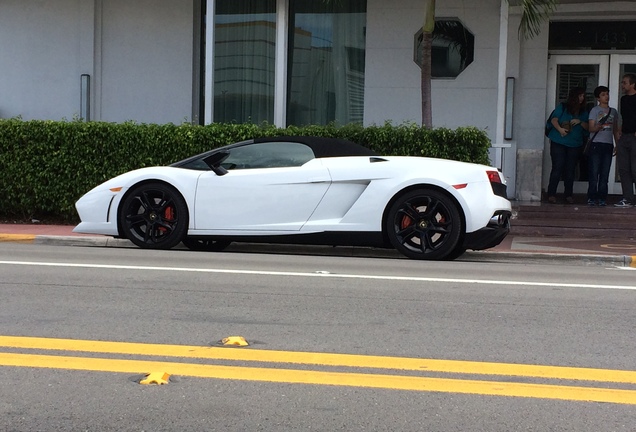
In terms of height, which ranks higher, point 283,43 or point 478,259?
point 283,43

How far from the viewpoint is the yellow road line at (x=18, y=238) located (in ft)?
38.0

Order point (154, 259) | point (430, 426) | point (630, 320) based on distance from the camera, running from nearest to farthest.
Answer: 1. point (430, 426)
2. point (630, 320)
3. point (154, 259)

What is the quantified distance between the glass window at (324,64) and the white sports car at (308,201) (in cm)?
575

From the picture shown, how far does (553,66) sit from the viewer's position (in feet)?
51.3

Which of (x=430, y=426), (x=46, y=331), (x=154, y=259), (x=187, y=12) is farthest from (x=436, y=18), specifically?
(x=430, y=426)

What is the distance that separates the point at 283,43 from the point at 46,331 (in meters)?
10.5

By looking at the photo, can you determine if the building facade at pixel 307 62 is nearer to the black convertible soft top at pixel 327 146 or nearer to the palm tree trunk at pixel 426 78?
the palm tree trunk at pixel 426 78

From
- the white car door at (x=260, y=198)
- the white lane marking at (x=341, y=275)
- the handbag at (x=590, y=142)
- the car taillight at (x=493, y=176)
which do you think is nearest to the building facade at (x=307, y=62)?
the handbag at (x=590, y=142)

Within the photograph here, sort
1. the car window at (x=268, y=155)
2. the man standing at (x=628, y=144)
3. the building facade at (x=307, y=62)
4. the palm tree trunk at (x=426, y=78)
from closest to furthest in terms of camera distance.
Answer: the car window at (x=268, y=155) < the palm tree trunk at (x=426, y=78) < the man standing at (x=628, y=144) < the building facade at (x=307, y=62)

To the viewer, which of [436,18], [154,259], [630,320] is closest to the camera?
[630,320]

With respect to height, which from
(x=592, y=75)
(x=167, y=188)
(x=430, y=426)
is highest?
(x=592, y=75)

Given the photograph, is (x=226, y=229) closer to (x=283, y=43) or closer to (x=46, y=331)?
(x=46, y=331)

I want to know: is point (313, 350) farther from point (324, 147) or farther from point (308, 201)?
point (324, 147)

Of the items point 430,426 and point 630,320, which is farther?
point 630,320
